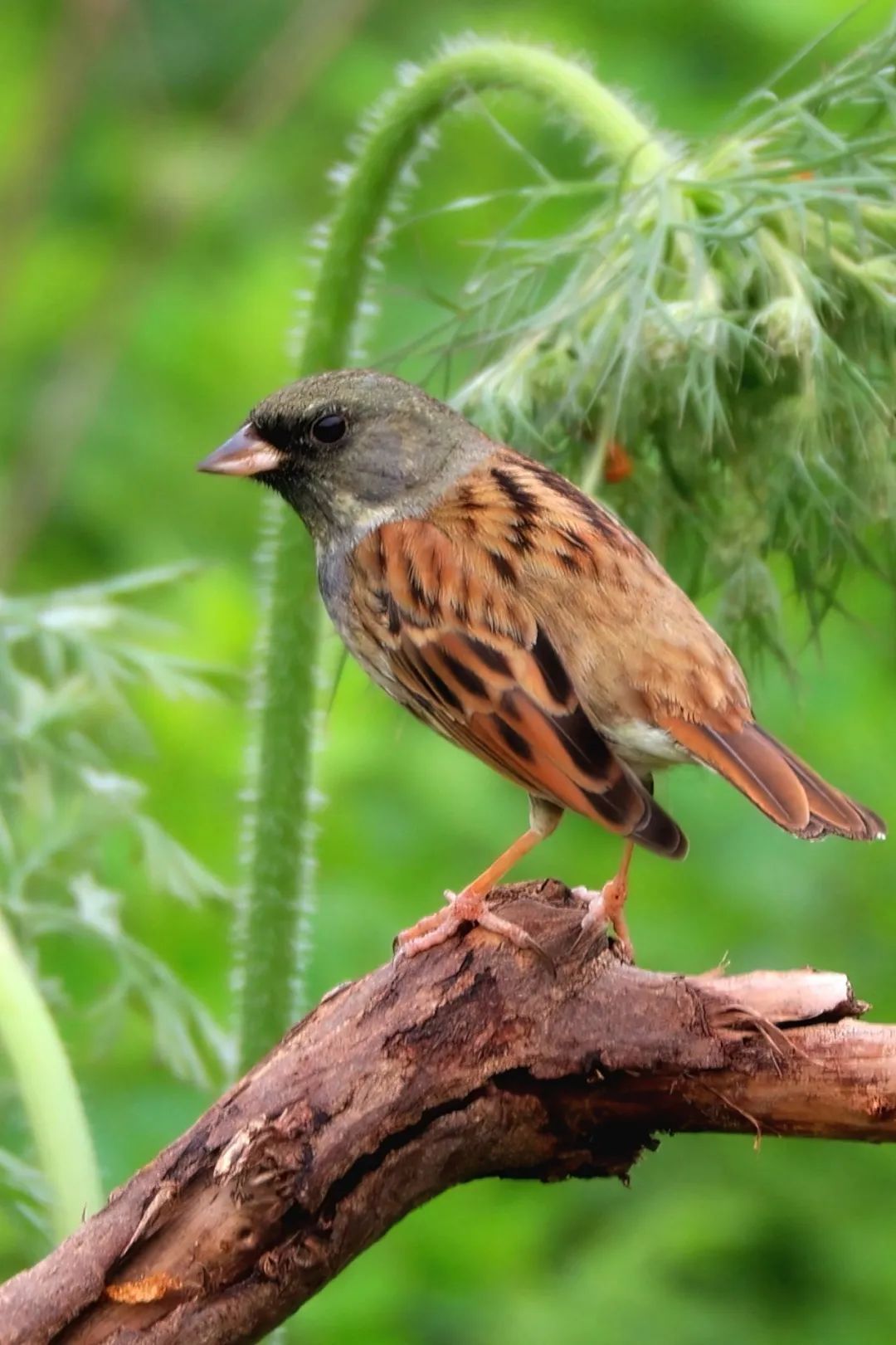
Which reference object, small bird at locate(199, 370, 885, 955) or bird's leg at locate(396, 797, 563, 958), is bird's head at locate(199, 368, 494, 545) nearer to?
small bird at locate(199, 370, 885, 955)

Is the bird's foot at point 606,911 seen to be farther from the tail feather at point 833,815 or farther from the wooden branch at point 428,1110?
the tail feather at point 833,815

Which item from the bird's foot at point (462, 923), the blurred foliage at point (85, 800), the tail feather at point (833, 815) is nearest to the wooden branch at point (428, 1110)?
the bird's foot at point (462, 923)

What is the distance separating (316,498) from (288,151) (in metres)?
4.03

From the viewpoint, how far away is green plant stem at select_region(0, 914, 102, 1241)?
291 centimetres

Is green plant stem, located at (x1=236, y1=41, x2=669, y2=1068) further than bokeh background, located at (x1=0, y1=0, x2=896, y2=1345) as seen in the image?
No

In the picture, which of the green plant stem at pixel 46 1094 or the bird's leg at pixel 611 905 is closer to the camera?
the bird's leg at pixel 611 905

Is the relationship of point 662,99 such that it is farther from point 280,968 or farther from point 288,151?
point 280,968

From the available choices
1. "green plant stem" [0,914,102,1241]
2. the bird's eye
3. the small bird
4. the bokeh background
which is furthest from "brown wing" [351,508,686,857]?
"green plant stem" [0,914,102,1241]

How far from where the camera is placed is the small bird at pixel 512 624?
2809 mm

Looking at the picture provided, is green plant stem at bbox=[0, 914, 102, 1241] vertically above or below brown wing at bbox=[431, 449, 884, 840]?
below

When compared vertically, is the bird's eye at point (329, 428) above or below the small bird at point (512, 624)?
above

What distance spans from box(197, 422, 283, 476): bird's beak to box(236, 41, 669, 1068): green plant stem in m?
0.16

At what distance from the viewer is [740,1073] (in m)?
2.51

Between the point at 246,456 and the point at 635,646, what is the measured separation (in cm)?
86
